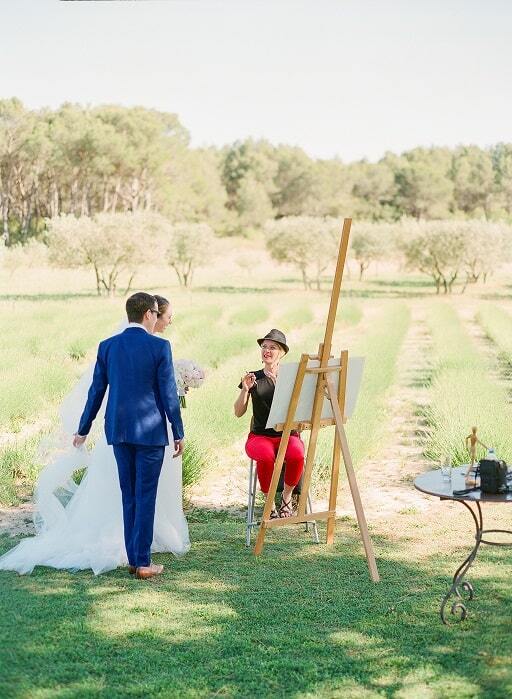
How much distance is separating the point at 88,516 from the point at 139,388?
932 millimetres

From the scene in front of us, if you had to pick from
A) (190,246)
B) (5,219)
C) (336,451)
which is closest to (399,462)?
(336,451)

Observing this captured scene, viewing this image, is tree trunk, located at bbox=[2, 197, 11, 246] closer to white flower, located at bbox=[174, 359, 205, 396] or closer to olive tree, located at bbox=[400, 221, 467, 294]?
olive tree, located at bbox=[400, 221, 467, 294]

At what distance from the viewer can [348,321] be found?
2358 cm

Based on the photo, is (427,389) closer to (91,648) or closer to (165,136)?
(91,648)

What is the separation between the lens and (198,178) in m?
61.4

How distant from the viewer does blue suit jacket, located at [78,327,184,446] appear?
5.12 metres

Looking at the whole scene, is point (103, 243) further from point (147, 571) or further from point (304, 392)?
point (147, 571)

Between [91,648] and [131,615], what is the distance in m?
0.46

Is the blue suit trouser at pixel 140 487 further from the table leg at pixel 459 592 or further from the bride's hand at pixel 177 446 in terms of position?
the table leg at pixel 459 592

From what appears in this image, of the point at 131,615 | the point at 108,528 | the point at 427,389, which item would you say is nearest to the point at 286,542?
the point at 108,528

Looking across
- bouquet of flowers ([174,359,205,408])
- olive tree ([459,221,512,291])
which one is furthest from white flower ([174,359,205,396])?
olive tree ([459,221,512,291])

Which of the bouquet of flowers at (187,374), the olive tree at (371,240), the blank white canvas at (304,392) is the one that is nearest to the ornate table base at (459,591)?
the blank white canvas at (304,392)

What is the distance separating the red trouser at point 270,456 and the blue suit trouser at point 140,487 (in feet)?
2.89

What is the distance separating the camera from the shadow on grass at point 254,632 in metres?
3.74
